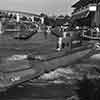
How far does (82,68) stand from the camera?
884 centimetres

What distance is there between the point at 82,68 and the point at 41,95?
311cm

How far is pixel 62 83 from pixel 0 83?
211 centimetres

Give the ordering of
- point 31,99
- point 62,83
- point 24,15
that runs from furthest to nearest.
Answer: point 24,15
point 62,83
point 31,99

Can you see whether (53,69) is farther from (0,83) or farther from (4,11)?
(4,11)

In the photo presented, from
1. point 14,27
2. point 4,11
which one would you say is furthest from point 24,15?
point 14,27

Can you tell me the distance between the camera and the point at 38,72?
25.1 feet

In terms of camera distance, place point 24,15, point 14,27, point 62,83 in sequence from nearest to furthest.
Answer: point 62,83 < point 14,27 < point 24,15

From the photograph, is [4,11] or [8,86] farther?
[4,11]

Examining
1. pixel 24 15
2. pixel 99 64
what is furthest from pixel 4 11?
pixel 99 64

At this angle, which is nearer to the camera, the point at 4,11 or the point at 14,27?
the point at 14,27

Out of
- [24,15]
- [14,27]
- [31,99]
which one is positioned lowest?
[31,99]

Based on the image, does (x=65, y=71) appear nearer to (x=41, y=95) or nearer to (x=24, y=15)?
(x=41, y=95)

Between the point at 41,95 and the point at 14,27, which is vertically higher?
the point at 14,27


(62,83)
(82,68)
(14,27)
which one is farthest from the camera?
(14,27)
